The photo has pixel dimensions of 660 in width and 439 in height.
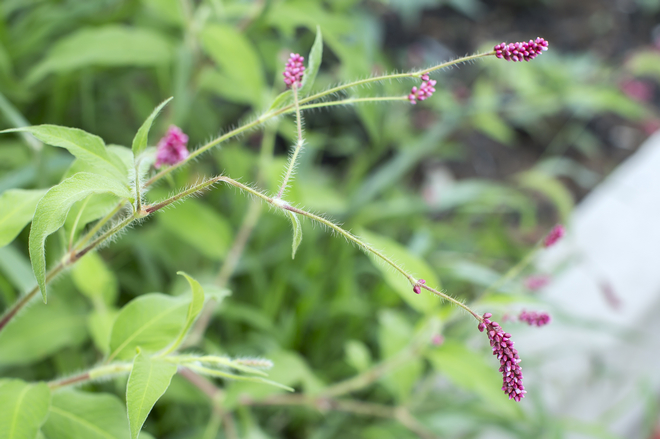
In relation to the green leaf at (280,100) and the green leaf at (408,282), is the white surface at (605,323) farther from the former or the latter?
the green leaf at (280,100)

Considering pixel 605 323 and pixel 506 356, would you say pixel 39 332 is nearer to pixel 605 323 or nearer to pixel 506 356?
pixel 506 356

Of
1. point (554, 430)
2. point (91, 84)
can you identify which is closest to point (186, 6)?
point (91, 84)

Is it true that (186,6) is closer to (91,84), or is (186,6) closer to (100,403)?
(91,84)

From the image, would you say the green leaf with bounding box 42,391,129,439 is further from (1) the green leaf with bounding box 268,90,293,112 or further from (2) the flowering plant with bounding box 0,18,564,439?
(1) the green leaf with bounding box 268,90,293,112

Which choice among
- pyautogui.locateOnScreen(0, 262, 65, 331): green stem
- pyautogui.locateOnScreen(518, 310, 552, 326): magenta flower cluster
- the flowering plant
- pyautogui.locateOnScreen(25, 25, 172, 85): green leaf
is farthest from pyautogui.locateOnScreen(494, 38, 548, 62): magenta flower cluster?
pyautogui.locateOnScreen(25, 25, 172, 85): green leaf

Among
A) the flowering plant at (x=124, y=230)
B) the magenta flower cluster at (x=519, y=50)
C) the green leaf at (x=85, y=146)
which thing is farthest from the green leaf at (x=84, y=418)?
the magenta flower cluster at (x=519, y=50)

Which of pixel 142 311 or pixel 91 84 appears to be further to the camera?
pixel 91 84
